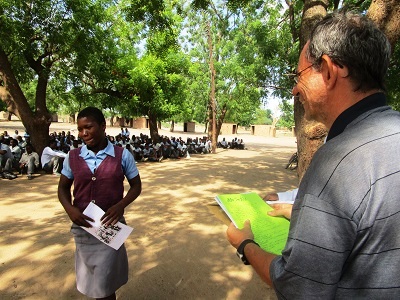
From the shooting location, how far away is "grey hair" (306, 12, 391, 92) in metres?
0.79

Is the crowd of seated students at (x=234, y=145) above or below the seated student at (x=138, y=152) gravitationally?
below

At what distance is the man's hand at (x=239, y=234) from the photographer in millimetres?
1145

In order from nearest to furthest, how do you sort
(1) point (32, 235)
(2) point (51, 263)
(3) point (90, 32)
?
1. (2) point (51, 263)
2. (1) point (32, 235)
3. (3) point (90, 32)

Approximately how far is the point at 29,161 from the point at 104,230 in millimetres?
7537

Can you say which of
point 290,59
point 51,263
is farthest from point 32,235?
point 290,59

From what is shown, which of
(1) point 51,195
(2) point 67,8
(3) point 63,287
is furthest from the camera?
(2) point 67,8

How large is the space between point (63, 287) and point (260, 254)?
2651 millimetres

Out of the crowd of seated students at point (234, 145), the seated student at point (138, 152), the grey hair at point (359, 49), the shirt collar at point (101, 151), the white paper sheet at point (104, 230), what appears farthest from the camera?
Answer: the crowd of seated students at point (234, 145)

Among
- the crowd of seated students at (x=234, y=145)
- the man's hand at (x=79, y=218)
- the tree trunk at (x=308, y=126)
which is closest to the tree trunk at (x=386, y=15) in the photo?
Answer: the tree trunk at (x=308, y=126)

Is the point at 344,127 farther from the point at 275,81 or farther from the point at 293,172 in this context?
the point at 275,81

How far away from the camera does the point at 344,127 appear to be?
2.71 feet

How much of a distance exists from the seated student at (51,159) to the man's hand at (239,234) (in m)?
8.52

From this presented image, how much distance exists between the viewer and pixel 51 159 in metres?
8.73

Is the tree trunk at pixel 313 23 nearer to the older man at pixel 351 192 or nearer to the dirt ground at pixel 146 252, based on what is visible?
the dirt ground at pixel 146 252
